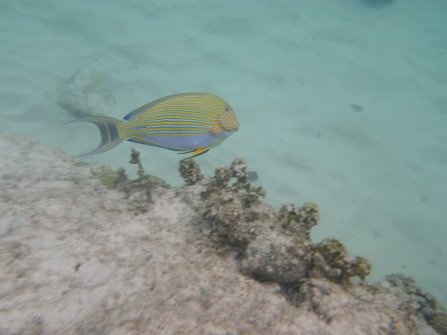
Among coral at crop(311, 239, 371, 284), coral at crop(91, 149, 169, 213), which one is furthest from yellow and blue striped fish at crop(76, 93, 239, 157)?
coral at crop(311, 239, 371, 284)

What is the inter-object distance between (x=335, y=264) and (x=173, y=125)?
159 cm

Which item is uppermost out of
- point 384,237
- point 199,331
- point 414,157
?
point 199,331

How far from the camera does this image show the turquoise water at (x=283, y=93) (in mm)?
7918

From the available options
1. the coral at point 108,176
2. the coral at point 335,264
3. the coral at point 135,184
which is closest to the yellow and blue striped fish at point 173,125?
the coral at point 135,184

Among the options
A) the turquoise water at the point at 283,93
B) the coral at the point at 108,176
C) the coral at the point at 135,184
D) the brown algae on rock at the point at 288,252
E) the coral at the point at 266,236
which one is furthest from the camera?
the turquoise water at the point at 283,93

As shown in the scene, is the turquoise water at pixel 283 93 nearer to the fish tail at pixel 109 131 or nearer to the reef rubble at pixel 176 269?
the reef rubble at pixel 176 269

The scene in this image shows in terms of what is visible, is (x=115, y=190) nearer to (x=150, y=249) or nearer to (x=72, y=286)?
(x=150, y=249)

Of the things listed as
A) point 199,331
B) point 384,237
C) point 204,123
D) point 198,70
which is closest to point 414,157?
point 384,237

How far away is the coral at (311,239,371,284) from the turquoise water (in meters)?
5.30

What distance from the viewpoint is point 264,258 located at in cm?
205

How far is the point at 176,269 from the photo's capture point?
6.88 feet

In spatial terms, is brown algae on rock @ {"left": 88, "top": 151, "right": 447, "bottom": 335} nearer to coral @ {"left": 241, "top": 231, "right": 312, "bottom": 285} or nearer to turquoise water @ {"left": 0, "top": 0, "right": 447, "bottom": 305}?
coral @ {"left": 241, "top": 231, "right": 312, "bottom": 285}

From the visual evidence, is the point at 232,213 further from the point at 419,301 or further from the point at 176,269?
the point at 419,301

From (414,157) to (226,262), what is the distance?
10908 mm
